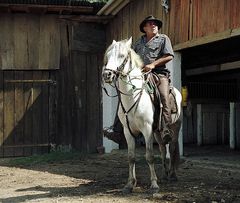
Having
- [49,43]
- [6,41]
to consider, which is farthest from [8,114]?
[49,43]

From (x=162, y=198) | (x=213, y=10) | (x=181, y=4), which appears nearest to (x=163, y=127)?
(x=162, y=198)

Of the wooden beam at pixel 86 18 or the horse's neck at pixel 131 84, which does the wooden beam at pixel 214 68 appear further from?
the horse's neck at pixel 131 84

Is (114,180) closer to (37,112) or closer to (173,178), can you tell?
(173,178)

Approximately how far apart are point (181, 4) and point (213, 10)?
1.21m

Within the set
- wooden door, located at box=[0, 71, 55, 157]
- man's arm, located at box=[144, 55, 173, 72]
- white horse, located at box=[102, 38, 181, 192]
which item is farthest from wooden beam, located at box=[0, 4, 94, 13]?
white horse, located at box=[102, 38, 181, 192]

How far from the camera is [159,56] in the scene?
7176 millimetres

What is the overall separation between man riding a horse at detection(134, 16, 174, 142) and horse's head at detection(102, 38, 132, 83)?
0.51 m

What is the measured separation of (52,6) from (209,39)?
494cm

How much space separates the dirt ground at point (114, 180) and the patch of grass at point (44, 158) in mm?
242

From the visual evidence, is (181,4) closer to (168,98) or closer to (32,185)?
(168,98)

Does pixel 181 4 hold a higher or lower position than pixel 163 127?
higher

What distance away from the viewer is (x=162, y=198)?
6172mm

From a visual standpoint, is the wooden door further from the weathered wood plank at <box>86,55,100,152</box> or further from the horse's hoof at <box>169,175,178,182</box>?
the horse's hoof at <box>169,175,178,182</box>

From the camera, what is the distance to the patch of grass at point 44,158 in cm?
1141
